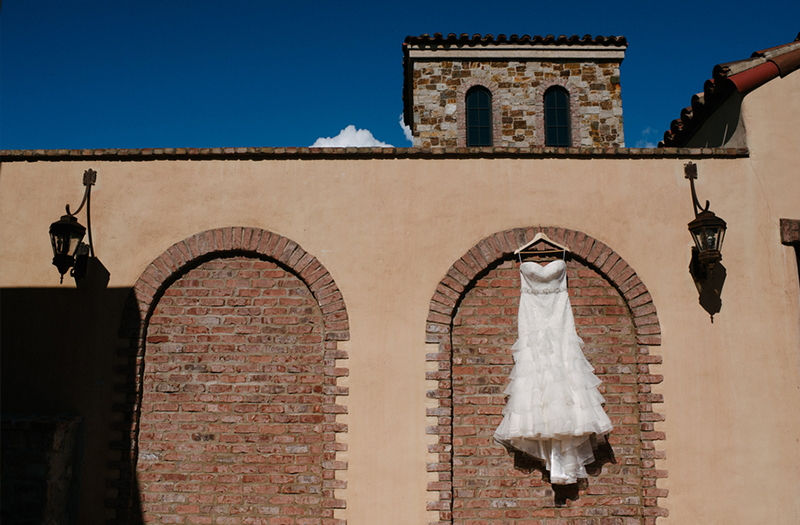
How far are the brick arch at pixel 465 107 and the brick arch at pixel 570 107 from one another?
31.1 inches

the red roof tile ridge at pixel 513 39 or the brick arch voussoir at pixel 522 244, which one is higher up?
the red roof tile ridge at pixel 513 39

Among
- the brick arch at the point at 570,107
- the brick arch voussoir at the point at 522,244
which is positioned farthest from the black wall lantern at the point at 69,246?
the brick arch at the point at 570,107

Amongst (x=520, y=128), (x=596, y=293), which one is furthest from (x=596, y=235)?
(x=520, y=128)

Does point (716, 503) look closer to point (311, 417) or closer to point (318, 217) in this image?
point (311, 417)

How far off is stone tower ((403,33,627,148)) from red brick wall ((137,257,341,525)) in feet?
25.1

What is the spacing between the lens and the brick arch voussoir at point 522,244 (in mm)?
4691

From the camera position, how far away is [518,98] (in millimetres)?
11898

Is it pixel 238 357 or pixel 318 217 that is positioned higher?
pixel 318 217

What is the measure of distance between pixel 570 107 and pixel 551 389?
9029 mm

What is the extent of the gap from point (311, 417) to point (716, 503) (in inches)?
131

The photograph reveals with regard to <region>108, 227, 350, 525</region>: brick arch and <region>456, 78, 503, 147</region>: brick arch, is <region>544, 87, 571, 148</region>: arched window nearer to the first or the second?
<region>456, 78, 503, 147</region>: brick arch

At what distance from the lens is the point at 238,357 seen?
4.76m

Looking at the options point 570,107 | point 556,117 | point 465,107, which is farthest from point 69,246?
point 570,107

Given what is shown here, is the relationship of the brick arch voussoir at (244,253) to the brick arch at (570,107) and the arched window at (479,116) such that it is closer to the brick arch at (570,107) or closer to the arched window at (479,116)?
the arched window at (479,116)
